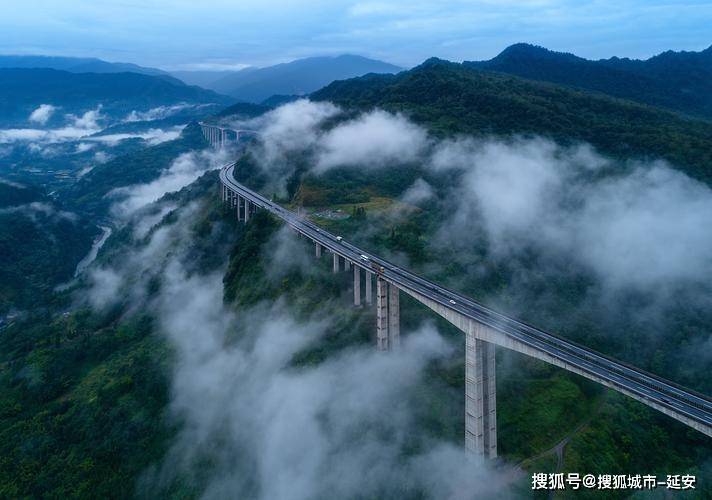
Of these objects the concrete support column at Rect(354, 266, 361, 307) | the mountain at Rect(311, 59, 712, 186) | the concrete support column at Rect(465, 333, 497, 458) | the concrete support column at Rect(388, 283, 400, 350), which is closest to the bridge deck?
the concrete support column at Rect(388, 283, 400, 350)

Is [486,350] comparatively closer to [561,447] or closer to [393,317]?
[561,447]

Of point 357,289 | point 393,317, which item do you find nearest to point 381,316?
point 393,317

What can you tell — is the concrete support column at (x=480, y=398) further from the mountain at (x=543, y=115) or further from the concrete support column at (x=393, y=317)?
the mountain at (x=543, y=115)

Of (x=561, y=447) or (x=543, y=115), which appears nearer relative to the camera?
(x=561, y=447)

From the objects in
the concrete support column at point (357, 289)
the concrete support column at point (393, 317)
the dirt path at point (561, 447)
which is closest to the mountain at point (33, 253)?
the concrete support column at point (357, 289)

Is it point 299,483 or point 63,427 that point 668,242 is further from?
point 63,427

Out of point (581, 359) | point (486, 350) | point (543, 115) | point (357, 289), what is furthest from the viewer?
point (543, 115)
